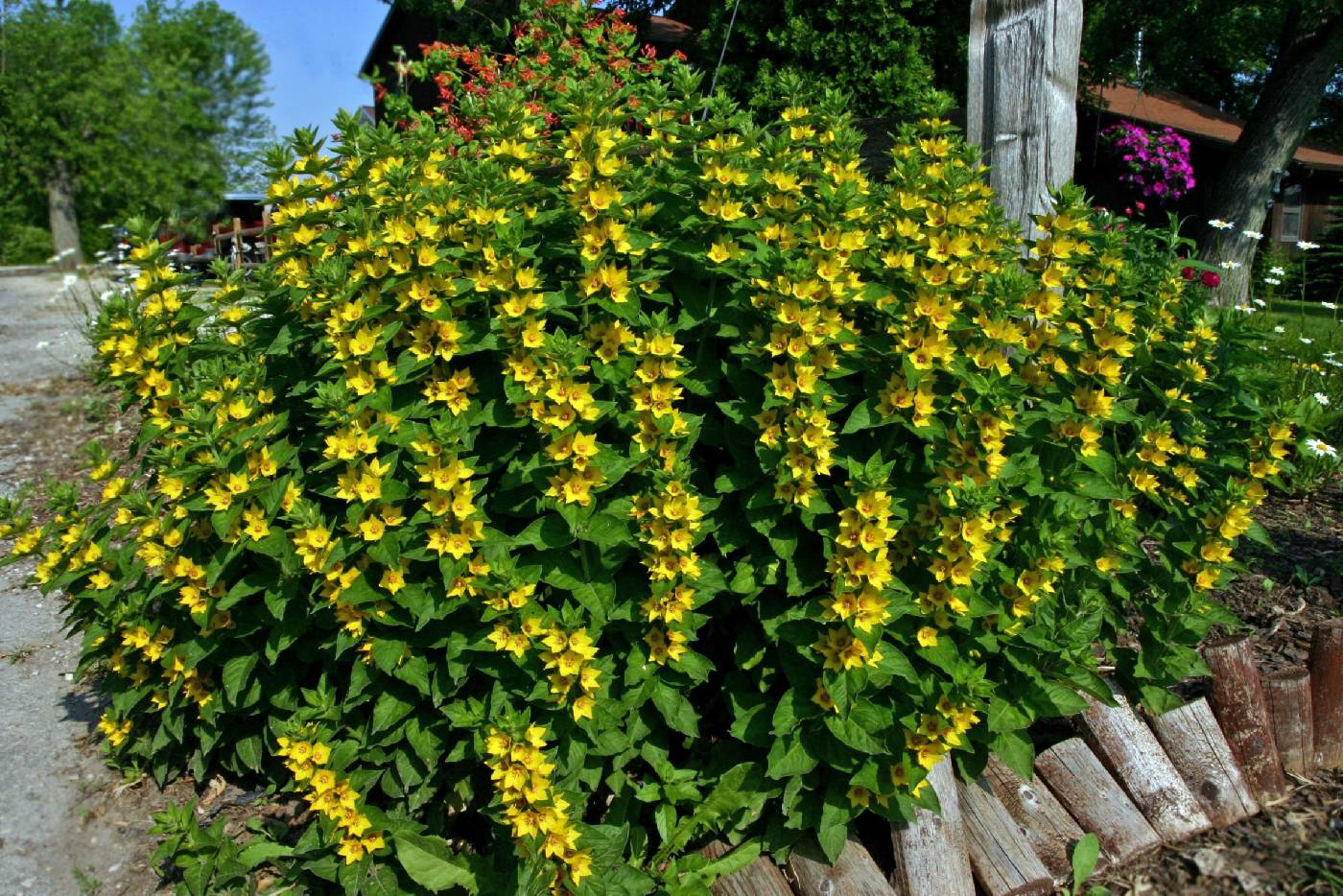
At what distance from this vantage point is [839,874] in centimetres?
224

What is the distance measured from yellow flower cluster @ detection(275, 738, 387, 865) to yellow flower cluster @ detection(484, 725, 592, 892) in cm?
38

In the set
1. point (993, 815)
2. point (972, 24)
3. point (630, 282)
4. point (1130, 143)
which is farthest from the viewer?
point (1130, 143)

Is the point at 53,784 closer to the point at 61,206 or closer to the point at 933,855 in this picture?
the point at 933,855

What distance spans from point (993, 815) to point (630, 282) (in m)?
1.59

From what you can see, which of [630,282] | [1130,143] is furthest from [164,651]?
[1130,143]

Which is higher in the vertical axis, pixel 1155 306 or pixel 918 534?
pixel 1155 306

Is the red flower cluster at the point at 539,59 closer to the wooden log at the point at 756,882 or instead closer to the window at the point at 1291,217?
the wooden log at the point at 756,882

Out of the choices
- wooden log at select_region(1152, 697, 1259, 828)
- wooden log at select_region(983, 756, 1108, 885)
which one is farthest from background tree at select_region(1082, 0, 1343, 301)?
wooden log at select_region(983, 756, 1108, 885)

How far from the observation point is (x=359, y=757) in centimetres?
229

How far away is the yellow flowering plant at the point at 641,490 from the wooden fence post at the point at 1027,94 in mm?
414

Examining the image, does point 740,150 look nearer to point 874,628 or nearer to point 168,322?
point 874,628

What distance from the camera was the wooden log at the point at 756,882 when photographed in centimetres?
222

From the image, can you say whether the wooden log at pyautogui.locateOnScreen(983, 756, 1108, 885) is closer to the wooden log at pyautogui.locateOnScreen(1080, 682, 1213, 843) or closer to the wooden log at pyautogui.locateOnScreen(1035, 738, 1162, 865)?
the wooden log at pyautogui.locateOnScreen(1035, 738, 1162, 865)

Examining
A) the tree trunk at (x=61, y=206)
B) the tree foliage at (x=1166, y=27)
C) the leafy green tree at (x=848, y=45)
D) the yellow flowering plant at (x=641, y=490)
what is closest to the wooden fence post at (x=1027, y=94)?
the yellow flowering plant at (x=641, y=490)
